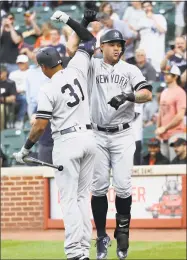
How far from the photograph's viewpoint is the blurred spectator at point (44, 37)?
1792 cm

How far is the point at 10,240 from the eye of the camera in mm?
14398

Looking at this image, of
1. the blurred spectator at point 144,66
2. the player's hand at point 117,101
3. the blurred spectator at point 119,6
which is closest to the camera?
the player's hand at point 117,101

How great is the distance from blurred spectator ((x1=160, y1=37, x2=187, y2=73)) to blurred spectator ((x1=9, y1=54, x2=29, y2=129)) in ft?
9.16

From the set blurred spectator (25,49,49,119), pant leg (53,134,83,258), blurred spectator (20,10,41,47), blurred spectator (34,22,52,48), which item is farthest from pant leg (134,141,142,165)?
pant leg (53,134,83,258)

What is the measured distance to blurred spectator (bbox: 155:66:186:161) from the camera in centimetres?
1551

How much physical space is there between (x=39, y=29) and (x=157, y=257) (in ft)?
26.9

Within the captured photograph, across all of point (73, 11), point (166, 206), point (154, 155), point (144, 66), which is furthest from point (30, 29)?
point (166, 206)

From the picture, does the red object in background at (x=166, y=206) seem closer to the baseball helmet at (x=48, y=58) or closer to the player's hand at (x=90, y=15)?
the player's hand at (x=90, y=15)

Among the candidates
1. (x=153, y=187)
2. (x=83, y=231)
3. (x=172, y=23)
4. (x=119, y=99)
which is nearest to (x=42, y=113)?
(x=119, y=99)

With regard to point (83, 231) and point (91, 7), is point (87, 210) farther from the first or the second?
point (91, 7)

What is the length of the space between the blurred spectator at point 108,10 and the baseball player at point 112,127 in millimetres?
8208

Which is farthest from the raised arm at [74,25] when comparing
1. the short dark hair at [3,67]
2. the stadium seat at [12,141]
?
the short dark hair at [3,67]

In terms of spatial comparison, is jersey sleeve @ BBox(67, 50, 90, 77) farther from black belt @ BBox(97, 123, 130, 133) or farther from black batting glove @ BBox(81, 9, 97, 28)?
black belt @ BBox(97, 123, 130, 133)

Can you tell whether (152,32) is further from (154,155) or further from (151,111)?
(154,155)
